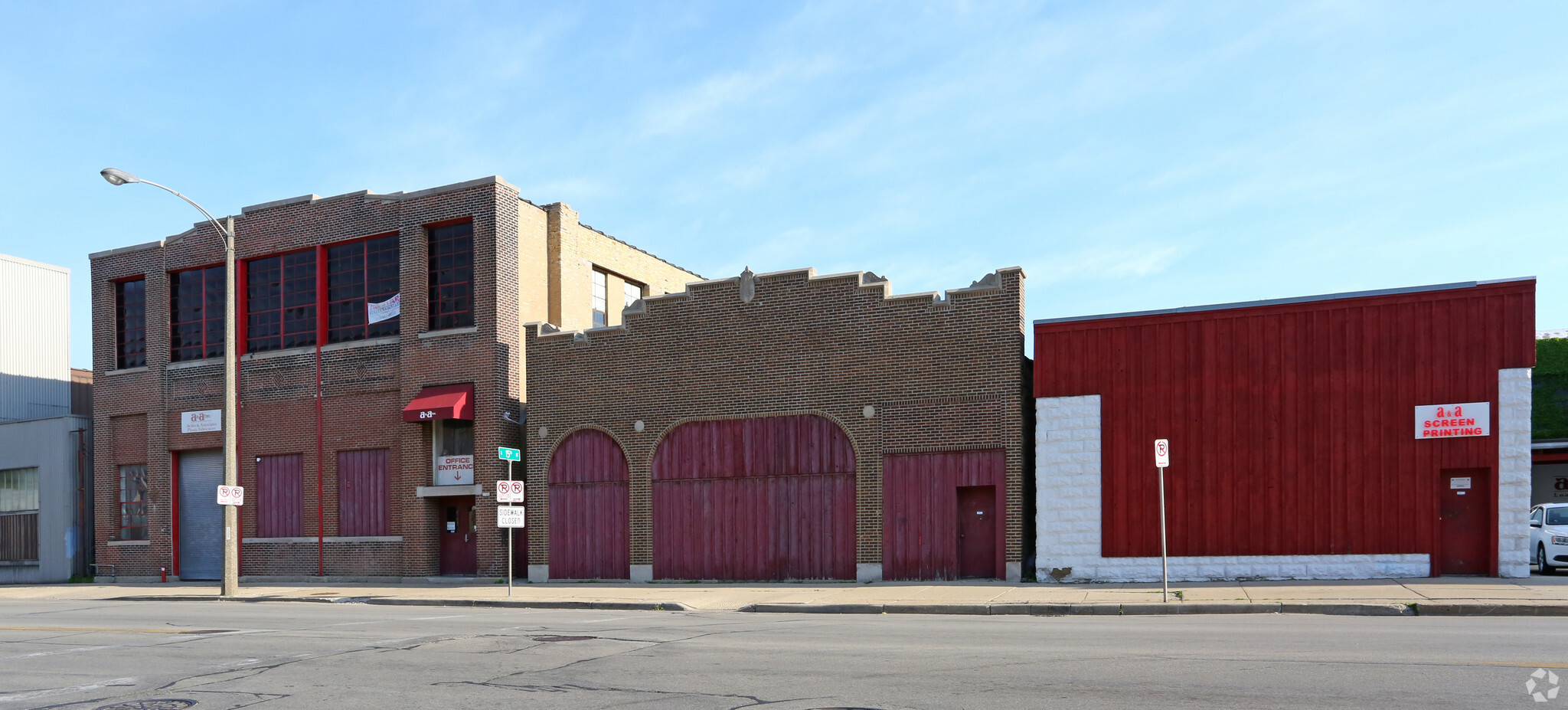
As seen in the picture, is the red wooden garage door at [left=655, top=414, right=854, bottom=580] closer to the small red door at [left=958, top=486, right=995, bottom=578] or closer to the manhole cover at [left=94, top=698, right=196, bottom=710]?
the small red door at [left=958, top=486, right=995, bottom=578]

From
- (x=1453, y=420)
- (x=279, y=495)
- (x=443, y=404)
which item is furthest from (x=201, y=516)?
(x=1453, y=420)

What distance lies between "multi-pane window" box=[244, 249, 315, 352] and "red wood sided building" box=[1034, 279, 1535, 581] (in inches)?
776

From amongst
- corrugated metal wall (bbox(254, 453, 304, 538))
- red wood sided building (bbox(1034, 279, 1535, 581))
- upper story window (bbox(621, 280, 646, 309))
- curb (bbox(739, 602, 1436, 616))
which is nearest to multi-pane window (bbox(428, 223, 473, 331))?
upper story window (bbox(621, 280, 646, 309))

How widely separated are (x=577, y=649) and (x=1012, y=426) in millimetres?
12096

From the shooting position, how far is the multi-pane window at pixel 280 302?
3138cm

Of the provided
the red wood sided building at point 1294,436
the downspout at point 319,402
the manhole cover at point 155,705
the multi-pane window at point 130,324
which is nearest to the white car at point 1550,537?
the red wood sided building at point 1294,436

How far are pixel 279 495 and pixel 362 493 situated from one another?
2961mm

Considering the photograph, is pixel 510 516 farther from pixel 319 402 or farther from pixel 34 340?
pixel 34 340

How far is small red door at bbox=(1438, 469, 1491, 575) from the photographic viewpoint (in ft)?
66.8

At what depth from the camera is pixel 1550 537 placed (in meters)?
21.5

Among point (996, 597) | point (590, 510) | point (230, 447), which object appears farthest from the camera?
point (590, 510)

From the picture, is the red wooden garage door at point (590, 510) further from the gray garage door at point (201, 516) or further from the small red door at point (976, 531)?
the gray garage door at point (201, 516)

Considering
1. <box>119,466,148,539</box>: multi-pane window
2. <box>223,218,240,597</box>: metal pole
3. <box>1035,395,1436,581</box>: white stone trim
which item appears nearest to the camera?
<box>1035,395,1436,581</box>: white stone trim

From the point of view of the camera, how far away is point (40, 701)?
34.1 ft
